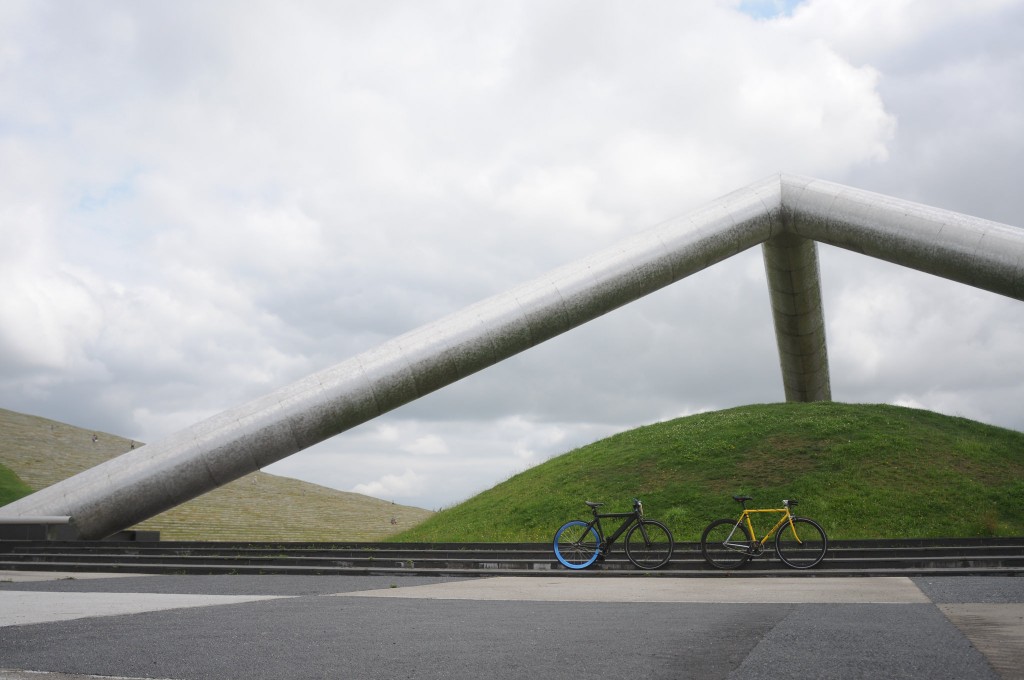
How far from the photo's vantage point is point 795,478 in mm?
19391

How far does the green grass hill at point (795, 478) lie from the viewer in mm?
18000

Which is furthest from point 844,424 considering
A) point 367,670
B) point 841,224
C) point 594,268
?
point 367,670

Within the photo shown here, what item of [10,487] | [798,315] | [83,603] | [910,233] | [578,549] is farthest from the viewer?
[10,487]

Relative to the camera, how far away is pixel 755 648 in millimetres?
5195

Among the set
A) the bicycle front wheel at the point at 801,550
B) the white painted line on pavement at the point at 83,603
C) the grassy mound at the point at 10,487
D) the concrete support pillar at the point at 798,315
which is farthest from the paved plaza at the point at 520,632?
the grassy mound at the point at 10,487

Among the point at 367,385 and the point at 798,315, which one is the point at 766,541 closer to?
the point at 367,385

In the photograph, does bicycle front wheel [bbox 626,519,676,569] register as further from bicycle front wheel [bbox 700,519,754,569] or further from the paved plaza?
the paved plaza

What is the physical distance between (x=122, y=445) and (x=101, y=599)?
34.3m

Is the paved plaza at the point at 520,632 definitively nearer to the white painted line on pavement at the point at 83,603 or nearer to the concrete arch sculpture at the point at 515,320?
the white painted line on pavement at the point at 83,603

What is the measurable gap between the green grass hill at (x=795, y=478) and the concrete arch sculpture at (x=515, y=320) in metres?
4.51

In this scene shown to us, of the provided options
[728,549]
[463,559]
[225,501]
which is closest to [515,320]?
[463,559]

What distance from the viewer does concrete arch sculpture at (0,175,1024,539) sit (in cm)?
1644

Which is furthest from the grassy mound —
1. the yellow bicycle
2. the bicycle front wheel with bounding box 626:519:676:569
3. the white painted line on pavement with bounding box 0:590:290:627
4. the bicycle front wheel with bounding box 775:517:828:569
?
the bicycle front wheel with bounding box 775:517:828:569

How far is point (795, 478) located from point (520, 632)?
48.8 feet
